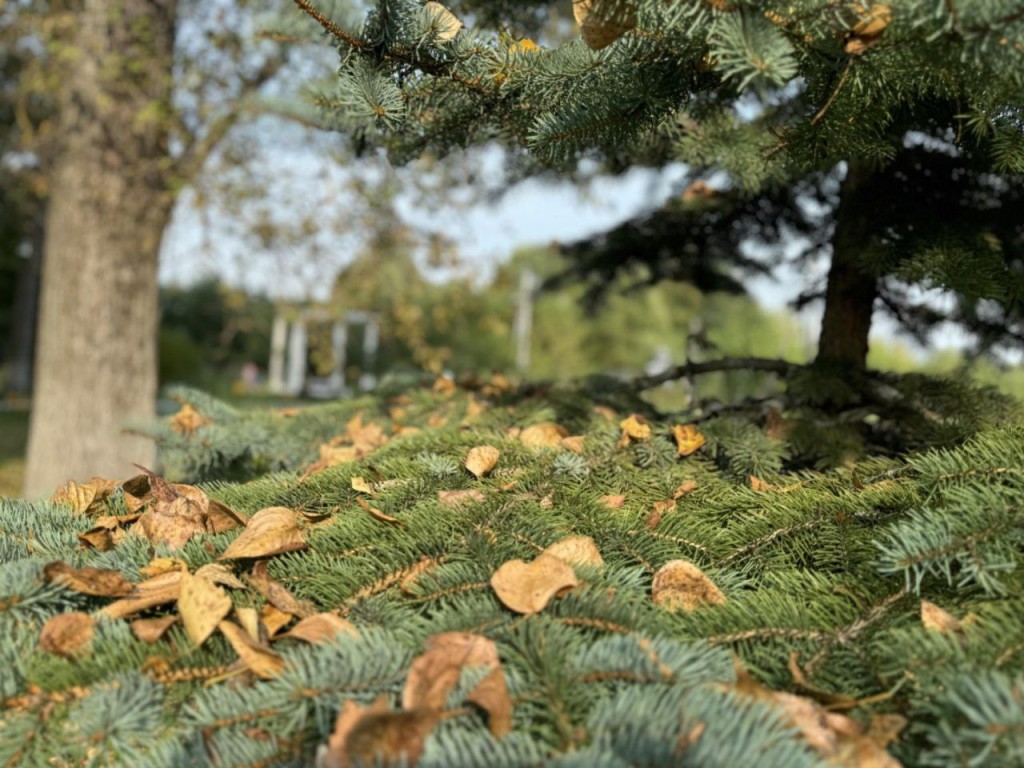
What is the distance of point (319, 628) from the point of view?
829mm

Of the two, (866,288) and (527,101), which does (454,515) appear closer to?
(527,101)

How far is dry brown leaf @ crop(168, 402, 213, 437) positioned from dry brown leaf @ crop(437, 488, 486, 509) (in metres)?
1.13

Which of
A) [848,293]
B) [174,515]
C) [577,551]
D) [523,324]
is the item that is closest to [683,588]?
[577,551]

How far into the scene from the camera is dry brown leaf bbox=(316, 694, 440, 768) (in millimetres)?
627

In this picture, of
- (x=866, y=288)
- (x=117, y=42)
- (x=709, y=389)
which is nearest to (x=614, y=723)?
(x=866, y=288)

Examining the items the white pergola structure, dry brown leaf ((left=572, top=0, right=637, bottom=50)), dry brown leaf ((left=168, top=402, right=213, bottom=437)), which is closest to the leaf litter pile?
dry brown leaf ((left=572, top=0, right=637, bottom=50))

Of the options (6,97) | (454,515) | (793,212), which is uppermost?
(6,97)

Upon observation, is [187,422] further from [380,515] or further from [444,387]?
[380,515]

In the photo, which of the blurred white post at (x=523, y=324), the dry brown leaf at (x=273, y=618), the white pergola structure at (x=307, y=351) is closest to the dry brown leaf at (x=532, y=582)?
the dry brown leaf at (x=273, y=618)

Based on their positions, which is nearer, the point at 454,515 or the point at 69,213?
the point at 454,515

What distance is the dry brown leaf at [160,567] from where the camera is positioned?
94 cm

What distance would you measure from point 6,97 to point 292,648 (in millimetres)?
6056

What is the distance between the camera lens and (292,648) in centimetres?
83

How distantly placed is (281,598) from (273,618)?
0.08ft
